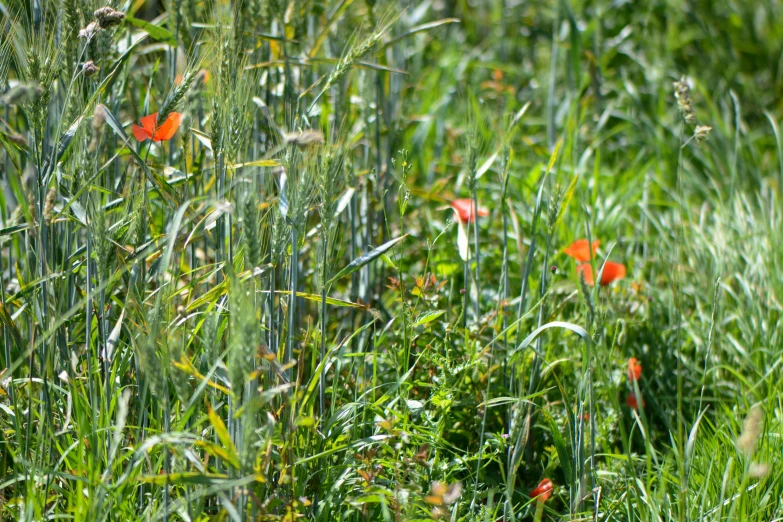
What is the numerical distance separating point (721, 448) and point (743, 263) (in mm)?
962

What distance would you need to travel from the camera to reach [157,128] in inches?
58.5

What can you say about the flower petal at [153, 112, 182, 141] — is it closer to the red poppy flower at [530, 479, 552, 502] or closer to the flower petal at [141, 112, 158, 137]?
the flower petal at [141, 112, 158, 137]

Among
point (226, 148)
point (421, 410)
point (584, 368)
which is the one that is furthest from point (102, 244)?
point (584, 368)

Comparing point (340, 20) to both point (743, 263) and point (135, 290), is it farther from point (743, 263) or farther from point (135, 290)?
point (743, 263)

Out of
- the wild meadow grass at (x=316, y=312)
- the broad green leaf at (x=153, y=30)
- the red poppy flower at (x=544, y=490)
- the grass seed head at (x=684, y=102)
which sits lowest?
the red poppy flower at (x=544, y=490)

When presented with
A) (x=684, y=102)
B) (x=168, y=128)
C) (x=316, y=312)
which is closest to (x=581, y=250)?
(x=684, y=102)

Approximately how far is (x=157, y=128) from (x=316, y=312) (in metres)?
0.79

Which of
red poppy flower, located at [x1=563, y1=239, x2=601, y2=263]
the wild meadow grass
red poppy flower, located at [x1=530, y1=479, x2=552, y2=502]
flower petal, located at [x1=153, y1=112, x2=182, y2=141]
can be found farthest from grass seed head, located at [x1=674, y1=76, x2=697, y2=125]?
flower petal, located at [x1=153, y1=112, x2=182, y2=141]

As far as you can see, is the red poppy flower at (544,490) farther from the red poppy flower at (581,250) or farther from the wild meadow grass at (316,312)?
the red poppy flower at (581,250)

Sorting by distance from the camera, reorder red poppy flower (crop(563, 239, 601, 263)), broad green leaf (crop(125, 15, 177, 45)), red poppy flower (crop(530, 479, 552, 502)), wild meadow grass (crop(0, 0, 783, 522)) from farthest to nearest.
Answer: red poppy flower (crop(563, 239, 601, 263)) < broad green leaf (crop(125, 15, 177, 45)) < red poppy flower (crop(530, 479, 552, 502)) < wild meadow grass (crop(0, 0, 783, 522))

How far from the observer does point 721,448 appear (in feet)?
5.59

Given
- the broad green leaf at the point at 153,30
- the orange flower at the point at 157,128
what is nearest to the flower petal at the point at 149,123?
the orange flower at the point at 157,128

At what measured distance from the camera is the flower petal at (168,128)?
1.54 meters

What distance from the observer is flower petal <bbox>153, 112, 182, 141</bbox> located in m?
1.54
